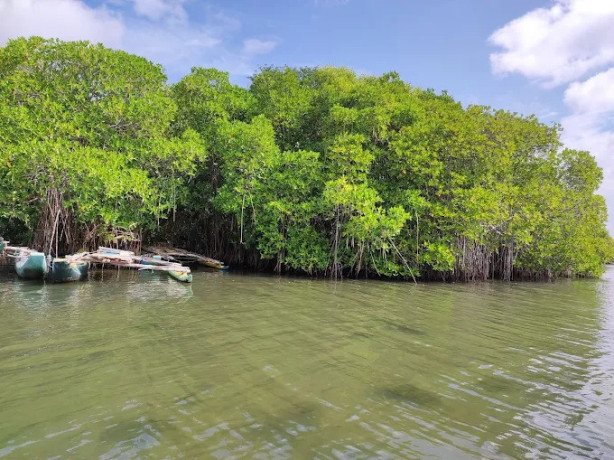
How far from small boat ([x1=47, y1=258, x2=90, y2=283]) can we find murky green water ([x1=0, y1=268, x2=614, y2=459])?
5.41ft

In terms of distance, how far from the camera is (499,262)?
57.1 feet

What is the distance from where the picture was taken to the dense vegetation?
37.9 feet

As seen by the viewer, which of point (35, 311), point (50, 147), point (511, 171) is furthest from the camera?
point (511, 171)

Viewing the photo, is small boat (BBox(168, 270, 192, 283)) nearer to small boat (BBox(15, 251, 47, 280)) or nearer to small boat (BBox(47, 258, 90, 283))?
small boat (BBox(47, 258, 90, 283))

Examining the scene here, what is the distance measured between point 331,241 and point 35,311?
29.4ft

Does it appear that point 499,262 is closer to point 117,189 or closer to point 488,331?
point 488,331

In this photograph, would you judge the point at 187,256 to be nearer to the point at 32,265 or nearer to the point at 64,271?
the point at 64,271

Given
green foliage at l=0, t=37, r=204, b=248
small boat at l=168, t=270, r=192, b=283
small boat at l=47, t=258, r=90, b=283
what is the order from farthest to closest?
1. small boat at l=168, t=270, r=192, b=283
2. green foliage at l=0, t=37, r=204, b=248
3. small boat at l=47, t=258, r=90, b=283

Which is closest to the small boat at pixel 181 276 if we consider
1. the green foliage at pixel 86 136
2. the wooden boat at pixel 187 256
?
the green foliage at pixel 86 136

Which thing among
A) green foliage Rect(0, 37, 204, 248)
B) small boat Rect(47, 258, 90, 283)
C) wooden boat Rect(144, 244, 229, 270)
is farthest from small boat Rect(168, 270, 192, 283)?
wooden boat Rect(144, 244, 229, 270)

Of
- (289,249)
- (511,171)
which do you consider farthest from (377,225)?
(511,171)

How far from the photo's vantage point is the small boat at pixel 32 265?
9.66m

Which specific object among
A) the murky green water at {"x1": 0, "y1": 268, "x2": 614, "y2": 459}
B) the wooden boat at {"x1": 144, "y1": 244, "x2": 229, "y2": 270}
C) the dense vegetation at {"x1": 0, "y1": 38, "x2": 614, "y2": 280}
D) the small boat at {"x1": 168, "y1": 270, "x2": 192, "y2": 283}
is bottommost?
the murky green water at {"x1": 0, "y1": 268, "x2": 614, "y2": 459}

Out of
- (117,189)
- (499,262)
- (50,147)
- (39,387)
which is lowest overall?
(39,387)
